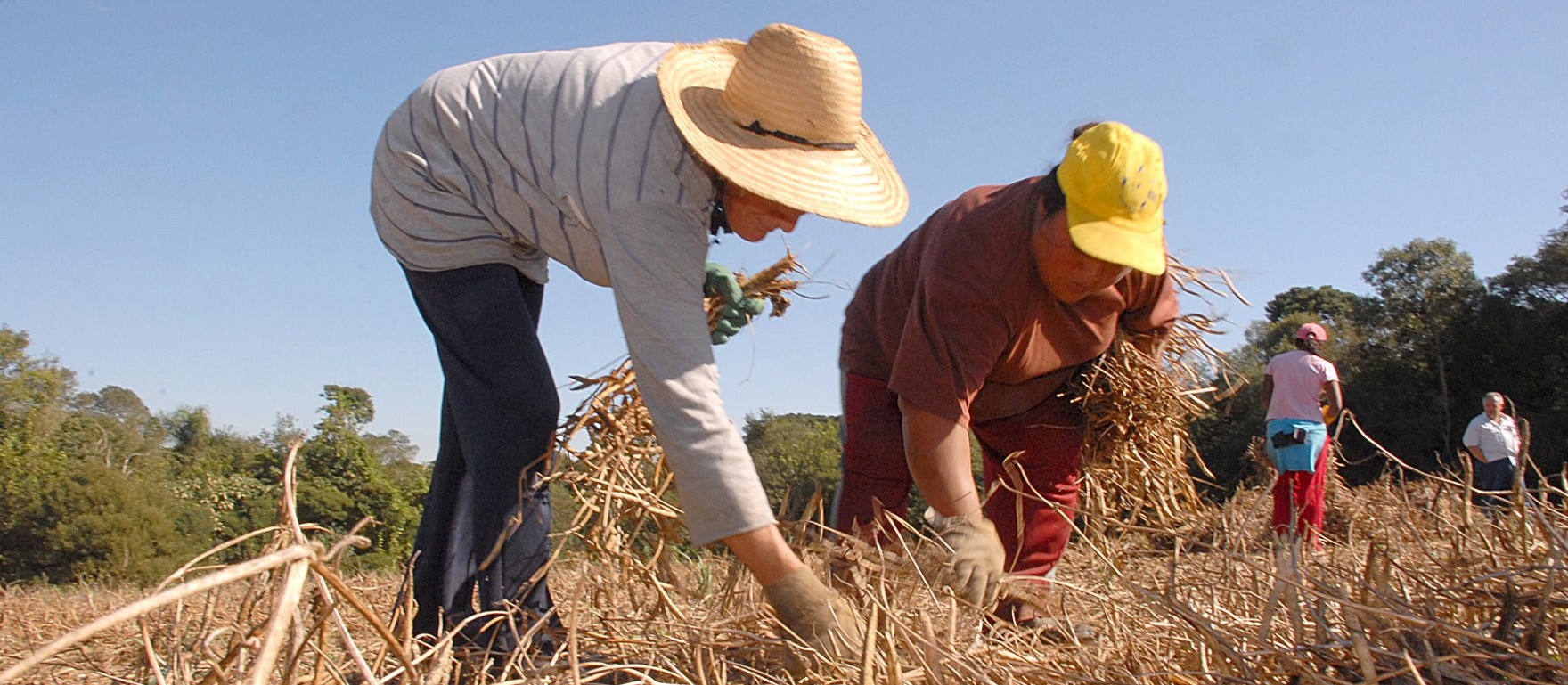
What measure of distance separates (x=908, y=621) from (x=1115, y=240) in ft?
2.65

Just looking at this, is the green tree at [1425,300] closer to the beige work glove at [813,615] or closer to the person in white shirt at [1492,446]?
the person in white shirt at [1492,446]

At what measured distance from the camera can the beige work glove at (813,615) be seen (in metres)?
1.64

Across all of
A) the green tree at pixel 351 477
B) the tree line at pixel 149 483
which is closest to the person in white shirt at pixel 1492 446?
the tree line at pixel 149 483

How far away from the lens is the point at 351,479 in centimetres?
2392

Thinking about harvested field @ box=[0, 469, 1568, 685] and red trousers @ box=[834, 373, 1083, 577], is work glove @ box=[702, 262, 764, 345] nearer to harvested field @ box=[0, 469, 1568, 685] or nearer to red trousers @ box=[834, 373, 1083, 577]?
red trousers @ box=[834, 373, 1083, 577]

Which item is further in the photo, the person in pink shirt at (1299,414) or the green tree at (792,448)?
the green tree at (792,448)

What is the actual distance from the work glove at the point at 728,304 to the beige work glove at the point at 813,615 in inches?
32.8

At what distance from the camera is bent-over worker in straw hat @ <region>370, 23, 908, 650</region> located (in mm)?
1649

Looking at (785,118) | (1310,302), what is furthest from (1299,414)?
(1310,302)

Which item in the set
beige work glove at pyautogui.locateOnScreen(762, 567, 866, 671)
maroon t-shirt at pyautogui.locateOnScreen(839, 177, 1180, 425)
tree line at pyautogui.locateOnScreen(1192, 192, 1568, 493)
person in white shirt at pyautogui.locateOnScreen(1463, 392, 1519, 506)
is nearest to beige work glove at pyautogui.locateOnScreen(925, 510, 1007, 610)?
maroon t-shirt at pyautogui.locateOnScreen(839, 177, 1180, 425)

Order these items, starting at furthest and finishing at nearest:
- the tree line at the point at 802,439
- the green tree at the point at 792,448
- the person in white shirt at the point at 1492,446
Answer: the tree line at the point at 802,439 < the green tree at the point at 792,448 < the person in white shirt at the point at 1492,446

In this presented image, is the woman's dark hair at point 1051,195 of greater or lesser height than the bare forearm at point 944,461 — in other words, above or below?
above

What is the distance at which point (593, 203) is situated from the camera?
170 centimetres

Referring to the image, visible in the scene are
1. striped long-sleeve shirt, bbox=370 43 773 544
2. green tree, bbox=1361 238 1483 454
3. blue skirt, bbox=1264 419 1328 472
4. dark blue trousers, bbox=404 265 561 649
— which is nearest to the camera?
striped long-sleeve shirt, bbox=370 43 773 544
